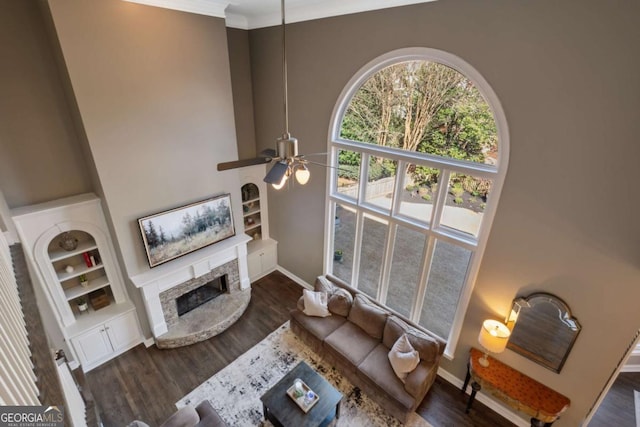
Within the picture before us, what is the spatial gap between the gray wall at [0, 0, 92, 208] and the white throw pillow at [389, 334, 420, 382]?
5339mm

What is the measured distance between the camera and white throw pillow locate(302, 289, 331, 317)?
202 inches

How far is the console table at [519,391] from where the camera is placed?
3525mm

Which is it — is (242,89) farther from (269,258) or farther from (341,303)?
(341,303)

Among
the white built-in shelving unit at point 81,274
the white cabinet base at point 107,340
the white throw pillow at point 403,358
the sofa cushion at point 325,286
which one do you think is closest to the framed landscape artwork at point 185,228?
the white built-in shelving unit at point 81,274

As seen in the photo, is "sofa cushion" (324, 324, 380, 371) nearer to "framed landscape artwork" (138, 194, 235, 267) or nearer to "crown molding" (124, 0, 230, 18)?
"framed landscape artwork" (138, 194, 235, 267)

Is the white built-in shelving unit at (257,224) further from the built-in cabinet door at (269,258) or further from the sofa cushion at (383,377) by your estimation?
the sofa cushion at (383,377)

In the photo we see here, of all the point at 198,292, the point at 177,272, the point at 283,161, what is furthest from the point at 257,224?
the point at 283,161

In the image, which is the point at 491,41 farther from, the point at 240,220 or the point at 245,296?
the point at 245,296

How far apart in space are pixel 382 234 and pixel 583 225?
263 centimetres

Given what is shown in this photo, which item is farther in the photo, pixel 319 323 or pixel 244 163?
pixel 319 323

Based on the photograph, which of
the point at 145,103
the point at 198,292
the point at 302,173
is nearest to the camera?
the point at 302,173

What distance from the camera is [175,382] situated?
455 cm

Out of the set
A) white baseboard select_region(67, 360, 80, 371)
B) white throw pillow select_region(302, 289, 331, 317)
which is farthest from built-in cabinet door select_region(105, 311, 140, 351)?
white throw pillow select_region(302, 289, 331, 317)

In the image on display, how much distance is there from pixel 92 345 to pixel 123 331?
1.39ft
